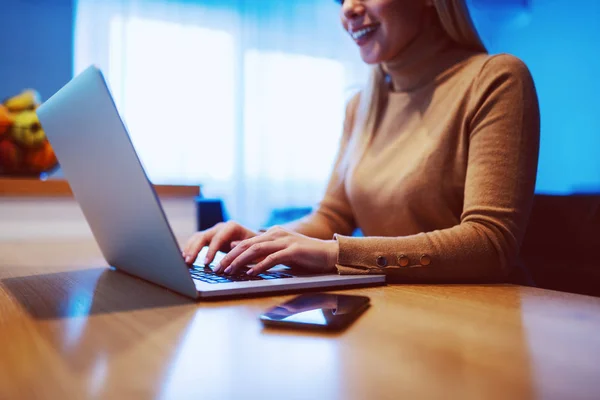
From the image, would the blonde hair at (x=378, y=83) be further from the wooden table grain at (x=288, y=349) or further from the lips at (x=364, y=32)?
the wooden table grain at (x=288, y=349)

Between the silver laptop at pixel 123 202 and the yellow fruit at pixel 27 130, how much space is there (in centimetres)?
59

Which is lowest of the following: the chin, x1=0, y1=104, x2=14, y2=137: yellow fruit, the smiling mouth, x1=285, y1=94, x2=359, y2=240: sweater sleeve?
x1=285, y1=94, x2=359, y2=240: sweater sleeve

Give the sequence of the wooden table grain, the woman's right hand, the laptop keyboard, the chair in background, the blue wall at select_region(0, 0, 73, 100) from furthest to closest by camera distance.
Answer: the blue wall at select_region(0, 0, 73, 100) → the chair in background → the woman's right hand → the laptop keyboard → the wooden table grain

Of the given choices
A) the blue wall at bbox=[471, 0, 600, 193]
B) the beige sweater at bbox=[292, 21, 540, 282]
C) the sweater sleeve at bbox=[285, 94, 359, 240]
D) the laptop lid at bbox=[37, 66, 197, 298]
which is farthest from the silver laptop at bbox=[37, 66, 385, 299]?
the blue wall at bbox=[471, 0, 600, 193]

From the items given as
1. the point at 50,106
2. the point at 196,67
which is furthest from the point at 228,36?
the point at 50,106

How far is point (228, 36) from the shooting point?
3.52 meters

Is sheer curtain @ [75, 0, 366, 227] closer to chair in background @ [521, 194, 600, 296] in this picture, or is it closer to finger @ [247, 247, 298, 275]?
chair in background @ [521, 194, 600, 296]

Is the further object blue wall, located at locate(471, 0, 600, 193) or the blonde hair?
blue wall, located at locate(471, 0, 600, 193)

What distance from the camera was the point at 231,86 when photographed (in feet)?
11.6

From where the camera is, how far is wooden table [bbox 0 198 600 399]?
0.29 m

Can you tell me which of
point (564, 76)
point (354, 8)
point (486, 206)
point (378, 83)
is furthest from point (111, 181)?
point (564, 76)

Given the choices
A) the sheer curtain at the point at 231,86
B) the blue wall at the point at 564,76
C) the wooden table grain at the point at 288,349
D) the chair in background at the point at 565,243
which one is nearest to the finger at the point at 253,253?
the wooden table grain at the point at 288,349

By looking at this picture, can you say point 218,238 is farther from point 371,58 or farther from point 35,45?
point 35,45

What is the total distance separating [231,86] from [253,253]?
3023mm
